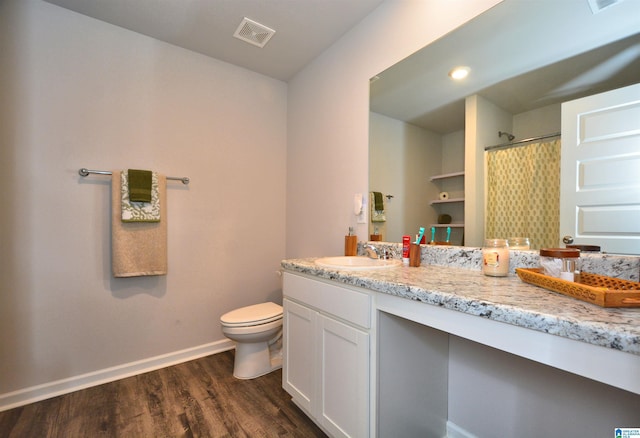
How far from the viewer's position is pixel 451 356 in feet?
4.40

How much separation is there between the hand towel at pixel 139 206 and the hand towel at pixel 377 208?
151 cm

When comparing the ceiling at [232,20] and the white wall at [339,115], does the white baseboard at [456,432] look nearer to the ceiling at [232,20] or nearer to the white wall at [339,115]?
the white wall at [339,115]

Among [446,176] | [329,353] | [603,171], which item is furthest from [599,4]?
Answer: [329,353]

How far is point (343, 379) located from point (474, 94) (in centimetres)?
146

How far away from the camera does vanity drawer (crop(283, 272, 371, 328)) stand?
1095 millimetres

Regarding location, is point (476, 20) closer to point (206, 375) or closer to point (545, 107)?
point (545, 107)

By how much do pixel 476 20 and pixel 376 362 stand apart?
1.59m

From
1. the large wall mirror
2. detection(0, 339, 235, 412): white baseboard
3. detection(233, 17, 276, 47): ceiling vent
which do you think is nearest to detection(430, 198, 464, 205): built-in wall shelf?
the large wall mirror

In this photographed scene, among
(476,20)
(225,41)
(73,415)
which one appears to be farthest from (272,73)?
(73,415)

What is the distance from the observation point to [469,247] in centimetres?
133

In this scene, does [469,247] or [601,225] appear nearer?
[601,225]

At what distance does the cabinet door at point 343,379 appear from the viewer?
109 centimetres

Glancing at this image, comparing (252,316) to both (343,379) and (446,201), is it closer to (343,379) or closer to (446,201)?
(343,379)

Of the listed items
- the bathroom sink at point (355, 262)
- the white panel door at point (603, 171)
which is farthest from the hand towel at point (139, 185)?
the white panel door at point (603, 171)
